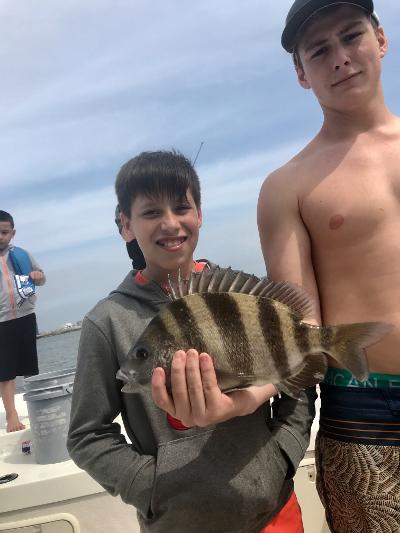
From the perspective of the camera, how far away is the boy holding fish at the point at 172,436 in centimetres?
168

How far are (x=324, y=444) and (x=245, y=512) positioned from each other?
457mm

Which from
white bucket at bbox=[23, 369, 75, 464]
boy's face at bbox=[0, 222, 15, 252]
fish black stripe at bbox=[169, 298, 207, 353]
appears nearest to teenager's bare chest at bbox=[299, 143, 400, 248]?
fish black stripe at bbox=[169, 298, 207, 353]

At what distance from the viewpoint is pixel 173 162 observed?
2.24 metres

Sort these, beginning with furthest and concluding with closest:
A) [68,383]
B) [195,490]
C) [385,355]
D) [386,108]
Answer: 1. [68,383]
2. [386,108]
3. [385,355]
4. [195,490]

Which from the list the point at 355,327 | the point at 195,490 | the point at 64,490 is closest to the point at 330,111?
the point at 355,327

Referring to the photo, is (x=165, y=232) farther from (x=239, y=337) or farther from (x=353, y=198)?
(x=353, y=198)

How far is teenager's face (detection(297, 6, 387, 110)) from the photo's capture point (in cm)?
196

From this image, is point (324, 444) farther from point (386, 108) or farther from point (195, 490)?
point (386, 108)

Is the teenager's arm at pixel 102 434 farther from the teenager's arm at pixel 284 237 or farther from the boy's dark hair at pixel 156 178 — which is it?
the teenager's arm at pixel 284 237

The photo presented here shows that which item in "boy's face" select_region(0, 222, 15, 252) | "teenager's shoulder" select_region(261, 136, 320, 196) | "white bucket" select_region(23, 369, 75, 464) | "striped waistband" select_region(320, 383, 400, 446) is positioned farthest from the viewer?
"boy's face" select_region(0, 222, 15, 252)

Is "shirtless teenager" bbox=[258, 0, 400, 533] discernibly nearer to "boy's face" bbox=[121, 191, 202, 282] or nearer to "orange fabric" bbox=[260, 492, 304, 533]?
"orange fabric" bbox=[260, 492, 304, 533]

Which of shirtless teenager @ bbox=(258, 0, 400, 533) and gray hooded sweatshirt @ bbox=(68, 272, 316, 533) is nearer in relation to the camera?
gray hooded sweatshirt @ bbox=(68, 272, 316, 533)

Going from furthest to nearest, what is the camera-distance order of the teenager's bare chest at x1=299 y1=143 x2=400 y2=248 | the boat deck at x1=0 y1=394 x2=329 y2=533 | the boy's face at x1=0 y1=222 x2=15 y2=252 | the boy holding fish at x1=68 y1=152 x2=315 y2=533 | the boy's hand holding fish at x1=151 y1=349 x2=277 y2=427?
the boy's face at x1=0 y1=222 x2=15 y2=252 → the boat deck at x1=0 y1=394 x2=329 y2=533 → the teenager's bare chest at x1=299 y1=143 x2=400 y2=248 → the boy holding fish at x1=68 y1=152 x2=315 y2=533 → the boy's hand holding fish at x1=151 y1=349 x2=277 y2=427

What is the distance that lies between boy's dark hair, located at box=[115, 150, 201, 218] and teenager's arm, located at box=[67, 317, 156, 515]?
65cm
